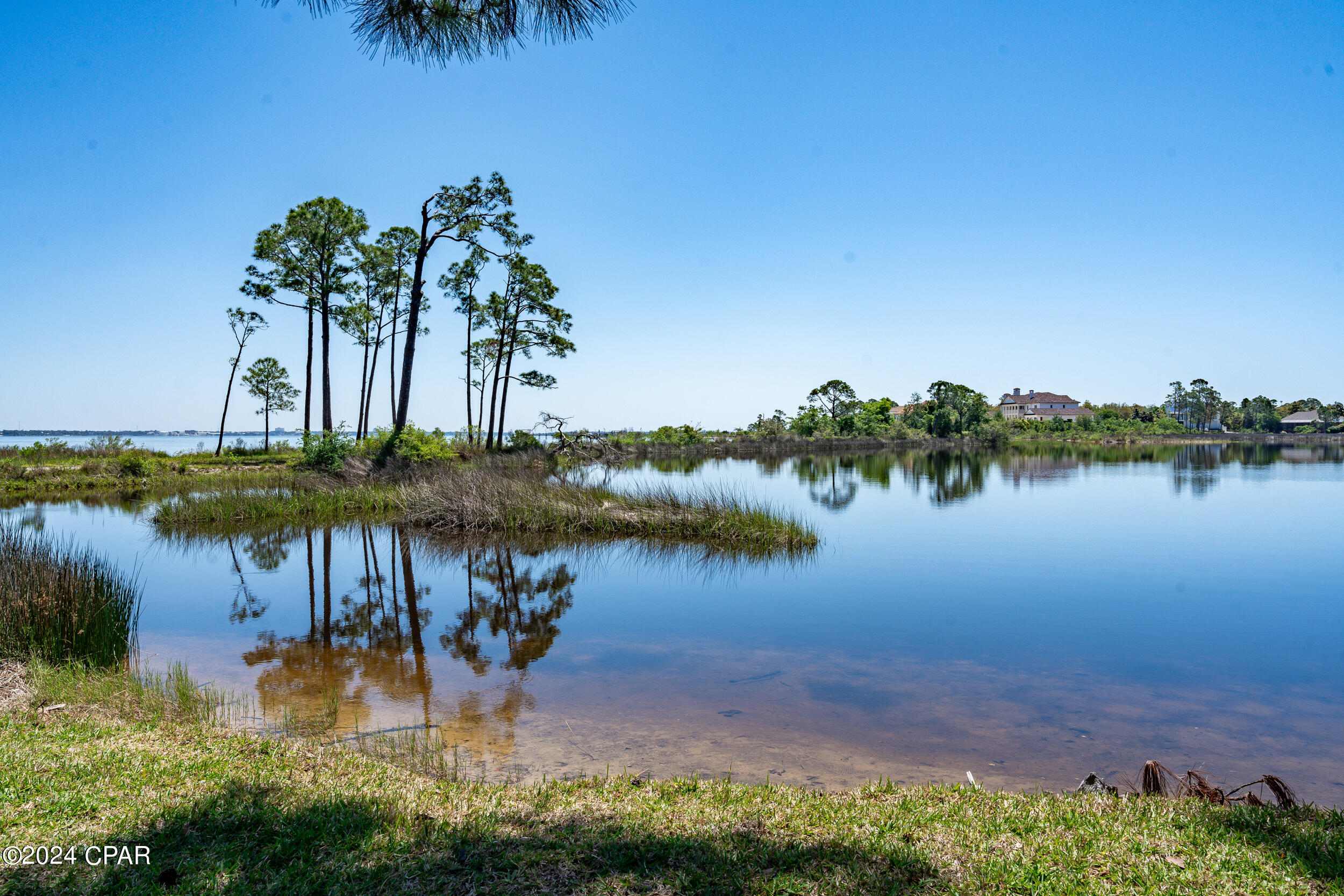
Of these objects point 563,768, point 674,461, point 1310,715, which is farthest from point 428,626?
point 674,461

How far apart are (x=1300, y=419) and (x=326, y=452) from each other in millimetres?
136582

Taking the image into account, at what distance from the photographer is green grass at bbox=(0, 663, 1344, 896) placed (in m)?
2.68

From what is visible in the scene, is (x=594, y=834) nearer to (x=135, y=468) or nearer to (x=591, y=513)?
(x=591, y=513)

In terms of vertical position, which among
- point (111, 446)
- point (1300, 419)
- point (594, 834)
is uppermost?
point (1300, 419)

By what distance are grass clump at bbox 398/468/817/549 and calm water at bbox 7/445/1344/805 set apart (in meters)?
1.22

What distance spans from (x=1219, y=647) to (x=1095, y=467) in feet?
112

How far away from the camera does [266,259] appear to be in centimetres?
2769

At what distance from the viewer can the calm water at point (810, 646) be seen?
4.88 meters

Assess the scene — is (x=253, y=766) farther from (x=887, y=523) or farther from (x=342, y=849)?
(x=887, y=523)

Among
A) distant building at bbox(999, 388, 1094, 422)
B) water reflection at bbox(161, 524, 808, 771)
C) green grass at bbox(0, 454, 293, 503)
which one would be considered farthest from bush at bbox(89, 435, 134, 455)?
distant building at bbox(999, 388, 1094, 422)

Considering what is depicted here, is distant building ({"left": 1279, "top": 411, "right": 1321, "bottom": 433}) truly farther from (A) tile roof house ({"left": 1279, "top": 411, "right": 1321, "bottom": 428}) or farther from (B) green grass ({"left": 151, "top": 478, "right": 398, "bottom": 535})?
(B) green grass ({"left": 151, "top": 478, "right": 398, "bottom": 535})

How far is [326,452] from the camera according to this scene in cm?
1995

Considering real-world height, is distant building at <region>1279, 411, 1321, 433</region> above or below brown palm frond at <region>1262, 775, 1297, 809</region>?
above

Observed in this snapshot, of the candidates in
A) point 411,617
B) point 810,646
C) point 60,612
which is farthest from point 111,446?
point 810,646
